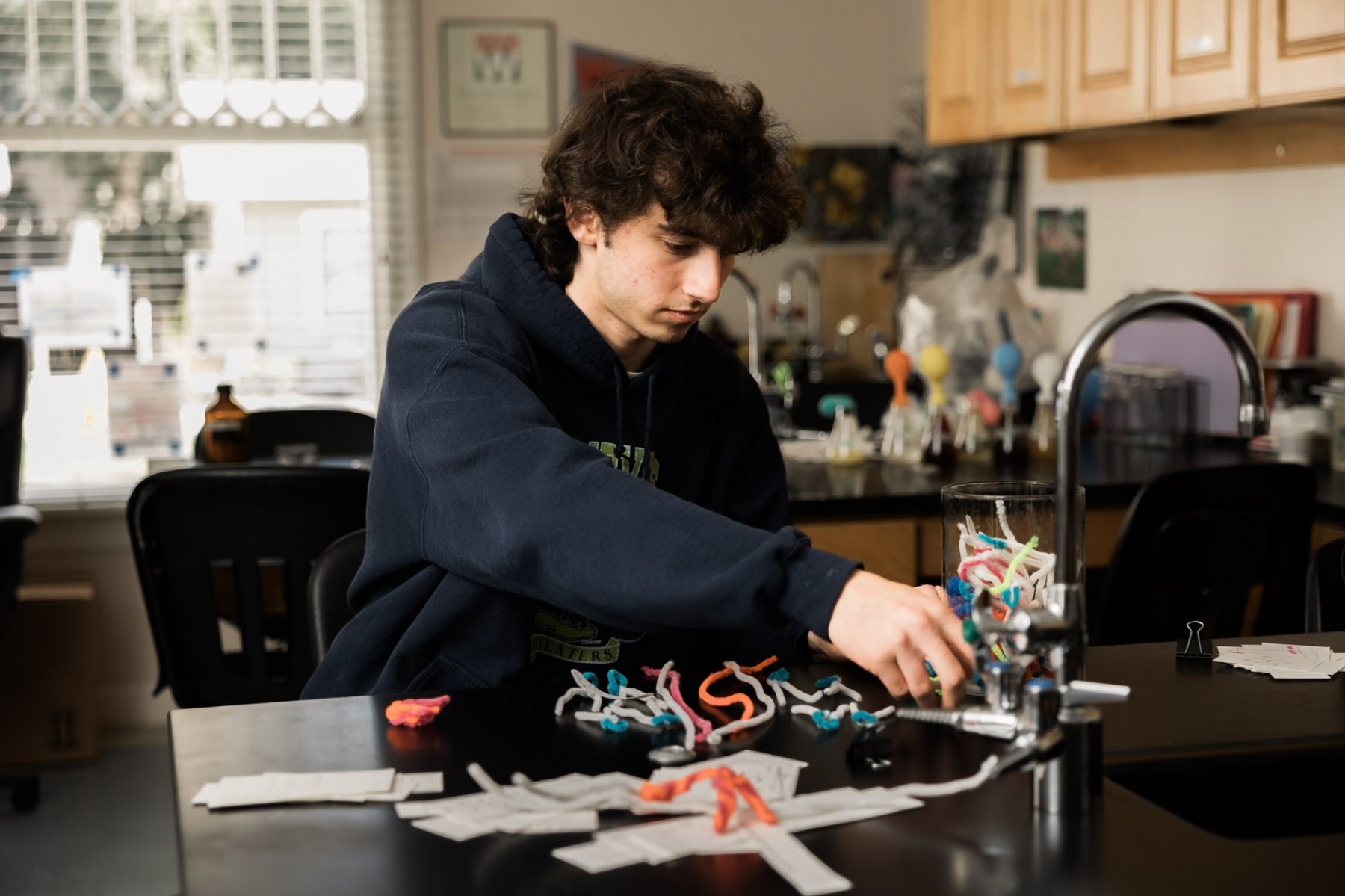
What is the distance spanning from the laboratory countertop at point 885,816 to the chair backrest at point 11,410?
8.23 ft

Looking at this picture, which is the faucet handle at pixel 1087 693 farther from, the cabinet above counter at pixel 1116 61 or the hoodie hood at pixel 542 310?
the cabinet above counter at pixel 1116 61

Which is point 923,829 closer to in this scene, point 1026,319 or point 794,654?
point 794,654

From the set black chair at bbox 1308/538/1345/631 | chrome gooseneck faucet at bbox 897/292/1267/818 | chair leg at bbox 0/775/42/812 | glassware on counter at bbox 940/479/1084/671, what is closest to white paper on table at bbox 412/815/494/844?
chrome gooseneck faucet at bbox 897/292/1267/818

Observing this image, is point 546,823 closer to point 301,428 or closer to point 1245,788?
point 1245,788

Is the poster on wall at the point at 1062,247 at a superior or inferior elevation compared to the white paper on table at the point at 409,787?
superior

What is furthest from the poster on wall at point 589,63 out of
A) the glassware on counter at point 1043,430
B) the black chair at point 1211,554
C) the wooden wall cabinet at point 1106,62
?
the black chair at point 1211,554

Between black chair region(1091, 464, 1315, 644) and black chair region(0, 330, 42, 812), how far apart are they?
2289 mm

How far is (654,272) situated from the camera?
1547 millimetres

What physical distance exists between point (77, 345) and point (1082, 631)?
3730 mm

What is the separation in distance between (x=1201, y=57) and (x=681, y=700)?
2288 millimetres

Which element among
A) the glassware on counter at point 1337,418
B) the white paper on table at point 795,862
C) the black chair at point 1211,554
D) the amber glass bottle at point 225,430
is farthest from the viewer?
the amber glass bottle at point 225,430

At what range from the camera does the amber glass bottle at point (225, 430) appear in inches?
123

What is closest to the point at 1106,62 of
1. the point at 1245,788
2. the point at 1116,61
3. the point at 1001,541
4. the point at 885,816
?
the point at 1116,61

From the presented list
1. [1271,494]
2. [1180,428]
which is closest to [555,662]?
[1271,494]
